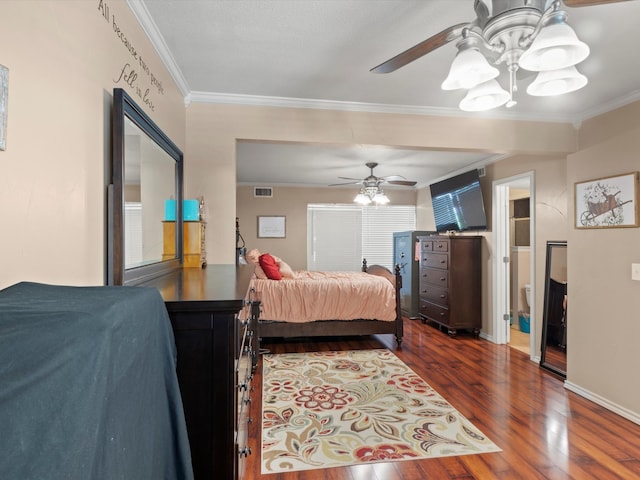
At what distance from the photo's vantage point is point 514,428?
96.5 inches

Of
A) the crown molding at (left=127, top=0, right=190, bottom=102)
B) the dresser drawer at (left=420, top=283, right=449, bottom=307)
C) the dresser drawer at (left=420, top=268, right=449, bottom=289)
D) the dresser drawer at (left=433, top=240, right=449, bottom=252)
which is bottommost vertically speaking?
the dresser drawer at (left=420, top=283, right=449, bottom=307)

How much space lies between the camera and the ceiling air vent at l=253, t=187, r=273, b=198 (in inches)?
261

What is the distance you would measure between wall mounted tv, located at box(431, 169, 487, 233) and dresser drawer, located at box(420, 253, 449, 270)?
551mm

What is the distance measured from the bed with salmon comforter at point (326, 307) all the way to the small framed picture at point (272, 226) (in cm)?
224

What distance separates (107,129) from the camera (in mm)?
1370

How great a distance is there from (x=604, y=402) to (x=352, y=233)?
4741 mm

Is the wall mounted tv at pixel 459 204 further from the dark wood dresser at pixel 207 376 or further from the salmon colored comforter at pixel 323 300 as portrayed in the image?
the dark wood dresser at pixel 207 376

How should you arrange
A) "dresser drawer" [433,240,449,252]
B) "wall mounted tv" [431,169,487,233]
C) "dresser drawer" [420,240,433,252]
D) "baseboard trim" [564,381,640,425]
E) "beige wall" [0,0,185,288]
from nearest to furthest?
"beige wall" [0,0,185,288] < "baseboard trim" [564,381,640,425] < "wall mounted tv" [431,169,487,233] < "dresser drawer" [433,240,449,252] < "dresser drawer" [420,240,433,252]

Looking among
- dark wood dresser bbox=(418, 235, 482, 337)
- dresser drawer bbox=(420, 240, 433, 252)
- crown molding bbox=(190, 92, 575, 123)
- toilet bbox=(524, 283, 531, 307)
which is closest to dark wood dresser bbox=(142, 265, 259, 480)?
crown molding bbox=(190, 92, 575, 123)

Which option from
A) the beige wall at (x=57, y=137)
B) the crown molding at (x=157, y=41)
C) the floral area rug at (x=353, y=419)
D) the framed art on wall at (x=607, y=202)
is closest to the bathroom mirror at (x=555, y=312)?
the framed art on wall at (x=607, y=202)

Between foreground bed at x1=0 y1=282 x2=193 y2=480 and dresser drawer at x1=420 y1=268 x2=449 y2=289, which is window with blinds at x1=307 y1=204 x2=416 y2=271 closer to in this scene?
dresser drawer at x1=420 y1=268 x2=449 y2=289

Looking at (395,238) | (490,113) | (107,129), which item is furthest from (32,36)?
(395,238)

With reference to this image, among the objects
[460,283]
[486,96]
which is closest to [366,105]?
[486,96]

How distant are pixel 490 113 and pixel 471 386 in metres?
2.40
